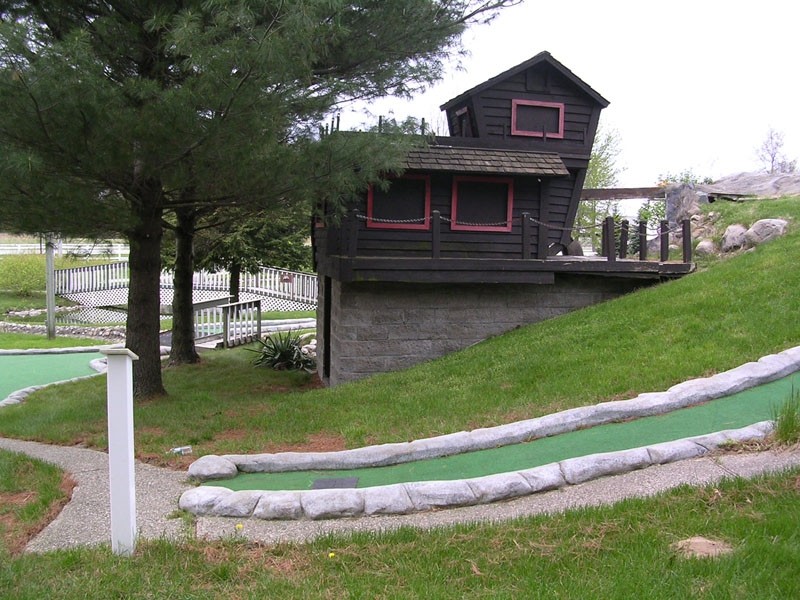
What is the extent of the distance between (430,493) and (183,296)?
1081 centimetres

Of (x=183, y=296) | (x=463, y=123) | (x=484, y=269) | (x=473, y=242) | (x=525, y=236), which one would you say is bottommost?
(x=183, y=296)

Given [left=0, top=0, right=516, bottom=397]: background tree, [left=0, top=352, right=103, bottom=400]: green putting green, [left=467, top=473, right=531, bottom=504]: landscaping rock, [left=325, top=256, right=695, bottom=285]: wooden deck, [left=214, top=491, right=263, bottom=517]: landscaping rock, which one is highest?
[left=0, top=0, right=516, bottom=397]: background tree

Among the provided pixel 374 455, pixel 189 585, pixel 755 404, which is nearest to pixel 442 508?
pixel 374 455

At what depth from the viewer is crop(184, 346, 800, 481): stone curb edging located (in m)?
5.96

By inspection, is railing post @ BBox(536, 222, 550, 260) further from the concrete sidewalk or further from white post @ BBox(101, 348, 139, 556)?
white post @ BBox(101, 348, 139, 556)

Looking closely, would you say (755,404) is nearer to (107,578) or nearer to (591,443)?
(591,443)

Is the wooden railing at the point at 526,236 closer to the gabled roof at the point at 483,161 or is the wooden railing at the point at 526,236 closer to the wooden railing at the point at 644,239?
the wooden railing at the point at 644,239

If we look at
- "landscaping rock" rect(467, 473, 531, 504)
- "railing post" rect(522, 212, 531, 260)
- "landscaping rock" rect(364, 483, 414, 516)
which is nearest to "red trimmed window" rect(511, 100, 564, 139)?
"railing post" rect(522, 212, 531, 260)

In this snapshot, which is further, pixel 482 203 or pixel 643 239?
pixel 643 239

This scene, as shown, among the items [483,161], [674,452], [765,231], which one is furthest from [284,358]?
[674,452]

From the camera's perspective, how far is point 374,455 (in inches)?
237

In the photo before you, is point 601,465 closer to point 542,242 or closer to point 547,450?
point 547,450

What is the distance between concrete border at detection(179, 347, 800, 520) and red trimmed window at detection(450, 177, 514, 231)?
580 cm

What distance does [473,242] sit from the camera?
38.3 ft
